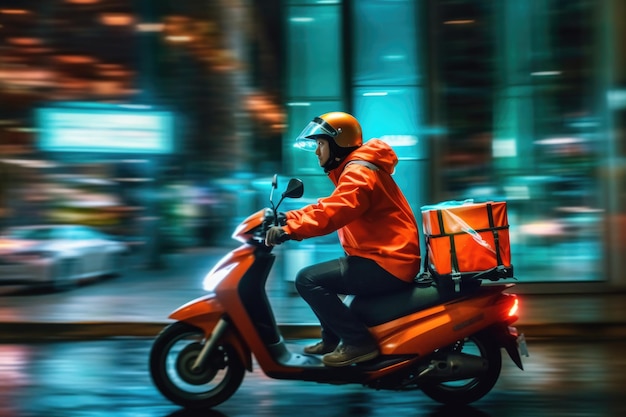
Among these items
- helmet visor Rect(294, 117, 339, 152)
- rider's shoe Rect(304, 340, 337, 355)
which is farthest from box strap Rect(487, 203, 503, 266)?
rider's shoe Rect(304, 340, 337, 355)

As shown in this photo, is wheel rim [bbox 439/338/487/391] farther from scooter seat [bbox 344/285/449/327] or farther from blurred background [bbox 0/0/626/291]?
blurred background [bbox 0/0/626/291]

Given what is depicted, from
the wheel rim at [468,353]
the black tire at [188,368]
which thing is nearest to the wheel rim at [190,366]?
the black tire at [188,368]

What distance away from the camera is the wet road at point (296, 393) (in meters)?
5.13

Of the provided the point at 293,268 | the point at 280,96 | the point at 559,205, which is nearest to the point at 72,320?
the point at 293,268

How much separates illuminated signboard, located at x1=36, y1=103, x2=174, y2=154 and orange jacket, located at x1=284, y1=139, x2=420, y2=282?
7959mm

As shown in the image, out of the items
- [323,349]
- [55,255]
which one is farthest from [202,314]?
[55,255]

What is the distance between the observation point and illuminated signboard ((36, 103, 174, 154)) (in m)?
12.1

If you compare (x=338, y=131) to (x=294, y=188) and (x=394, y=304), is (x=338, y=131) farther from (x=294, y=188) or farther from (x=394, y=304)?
(x=394, y=304)

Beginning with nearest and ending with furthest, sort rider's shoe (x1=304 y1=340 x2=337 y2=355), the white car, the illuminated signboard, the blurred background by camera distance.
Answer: rider's shoe (x1=304 y1=340 x2=337 y2=355), the blurred background, the white car, the illuminated signboard

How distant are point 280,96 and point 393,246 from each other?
5.58 meters

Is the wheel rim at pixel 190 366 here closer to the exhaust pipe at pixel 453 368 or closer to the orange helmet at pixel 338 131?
the exhaust pipe at pixel 453 368

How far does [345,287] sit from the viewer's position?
16.4 feet

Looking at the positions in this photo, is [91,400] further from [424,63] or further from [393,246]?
[424,63]

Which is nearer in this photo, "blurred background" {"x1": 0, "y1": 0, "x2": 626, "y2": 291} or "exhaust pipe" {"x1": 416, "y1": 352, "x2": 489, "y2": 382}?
"exhaust pipe" {"x1": 416, "y1": 352, "x2": 489, "y2": 382}
